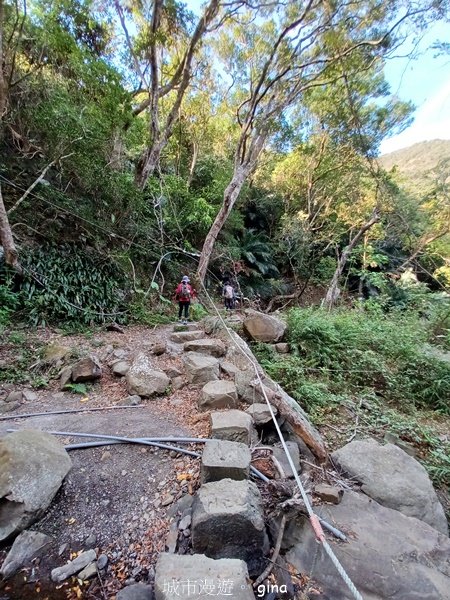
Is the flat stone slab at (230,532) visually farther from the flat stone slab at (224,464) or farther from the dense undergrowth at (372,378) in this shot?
the dense undergrowth at (372,378)

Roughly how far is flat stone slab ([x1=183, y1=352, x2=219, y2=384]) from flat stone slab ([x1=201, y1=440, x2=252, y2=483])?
1.54 meters

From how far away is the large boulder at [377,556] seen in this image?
1529 mm

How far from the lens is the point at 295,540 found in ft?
5.53

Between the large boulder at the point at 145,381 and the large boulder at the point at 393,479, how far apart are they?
6.71 ft

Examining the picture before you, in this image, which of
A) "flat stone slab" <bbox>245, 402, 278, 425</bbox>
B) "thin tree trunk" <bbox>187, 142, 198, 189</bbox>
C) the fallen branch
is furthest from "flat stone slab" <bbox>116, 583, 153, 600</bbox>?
"thin tree trunk" <bbox>187, 142, 198, 189</bbox>

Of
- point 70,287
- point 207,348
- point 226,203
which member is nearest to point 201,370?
point 207,348

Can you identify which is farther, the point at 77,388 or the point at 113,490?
the point at 77,388

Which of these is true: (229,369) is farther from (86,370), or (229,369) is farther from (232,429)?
(86,370)

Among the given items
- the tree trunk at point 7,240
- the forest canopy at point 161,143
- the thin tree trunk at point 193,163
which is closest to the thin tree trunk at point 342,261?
the forest canopy at point 161,143

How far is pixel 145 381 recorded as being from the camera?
344 centimetres

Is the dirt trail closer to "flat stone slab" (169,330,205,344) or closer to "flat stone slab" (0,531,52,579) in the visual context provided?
"flat stone slab" (0,531,52,579)

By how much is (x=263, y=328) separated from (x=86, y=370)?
3.16 metres

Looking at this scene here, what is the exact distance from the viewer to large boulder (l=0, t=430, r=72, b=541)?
1.63 metres

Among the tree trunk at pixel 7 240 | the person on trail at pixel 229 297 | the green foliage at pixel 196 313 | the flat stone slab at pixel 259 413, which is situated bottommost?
the flat stone slab at pixel 259 413
